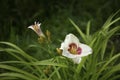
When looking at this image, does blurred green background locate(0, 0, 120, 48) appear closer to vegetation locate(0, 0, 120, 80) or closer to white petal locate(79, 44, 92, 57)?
vegetation locate(0, 0, 120, 80)

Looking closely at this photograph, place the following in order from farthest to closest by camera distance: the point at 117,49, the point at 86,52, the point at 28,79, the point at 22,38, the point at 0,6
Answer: the point at 0,6
the point at 22,38
the point at 117,49
the point at 28,79
the point at 86,52

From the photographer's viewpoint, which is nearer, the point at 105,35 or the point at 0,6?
the point at 105,35

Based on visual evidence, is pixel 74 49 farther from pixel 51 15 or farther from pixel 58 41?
pixel 51 15

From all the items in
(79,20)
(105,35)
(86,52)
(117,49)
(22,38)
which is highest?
(79,20)

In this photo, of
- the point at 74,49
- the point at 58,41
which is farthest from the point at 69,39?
the point at 58,41

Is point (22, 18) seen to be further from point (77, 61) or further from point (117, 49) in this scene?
point (77, 61)

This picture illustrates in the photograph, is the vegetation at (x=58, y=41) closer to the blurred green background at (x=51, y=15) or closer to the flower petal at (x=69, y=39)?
the blurred green background at (x=51, y=15)

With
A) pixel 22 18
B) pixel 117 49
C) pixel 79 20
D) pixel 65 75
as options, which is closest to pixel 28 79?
pixel 65 75
